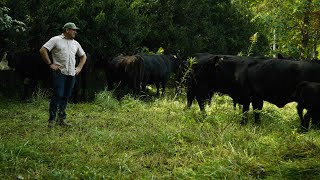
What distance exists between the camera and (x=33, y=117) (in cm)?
919

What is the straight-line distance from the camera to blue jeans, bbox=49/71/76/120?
25.6 feet

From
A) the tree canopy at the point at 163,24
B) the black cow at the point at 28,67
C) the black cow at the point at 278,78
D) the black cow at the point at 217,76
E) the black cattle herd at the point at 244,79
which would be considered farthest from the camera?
the tree canopy at the point at 163,24

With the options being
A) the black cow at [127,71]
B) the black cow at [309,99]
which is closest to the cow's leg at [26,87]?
the black cow at [127,71]

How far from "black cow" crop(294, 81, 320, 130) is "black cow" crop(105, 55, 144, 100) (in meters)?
6.19

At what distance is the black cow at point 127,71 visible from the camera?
13195 millimetres

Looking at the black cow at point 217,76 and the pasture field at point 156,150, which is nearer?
the pasture field at point 156,150

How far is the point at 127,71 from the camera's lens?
13.3m

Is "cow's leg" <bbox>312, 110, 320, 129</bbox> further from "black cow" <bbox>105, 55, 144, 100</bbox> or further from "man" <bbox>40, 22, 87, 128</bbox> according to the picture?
"black cow" <bbox>105, 55, 144, 100</bbox>

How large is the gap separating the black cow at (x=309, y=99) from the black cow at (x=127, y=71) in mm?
6187

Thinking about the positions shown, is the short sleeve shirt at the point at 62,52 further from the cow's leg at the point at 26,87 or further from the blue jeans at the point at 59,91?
the cow's leg at the point at 26,87

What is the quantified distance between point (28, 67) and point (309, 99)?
27.3 ft

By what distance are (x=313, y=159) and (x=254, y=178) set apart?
109 cm

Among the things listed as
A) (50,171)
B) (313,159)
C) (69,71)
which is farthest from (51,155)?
(313,159)

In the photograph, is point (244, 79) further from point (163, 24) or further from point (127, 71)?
point (163, 24)
